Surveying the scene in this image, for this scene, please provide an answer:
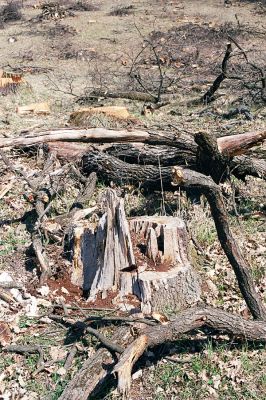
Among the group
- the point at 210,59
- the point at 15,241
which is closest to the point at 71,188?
the point at 15,241

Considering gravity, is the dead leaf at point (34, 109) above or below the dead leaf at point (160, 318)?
below

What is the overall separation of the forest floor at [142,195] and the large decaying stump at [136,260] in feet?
0.49

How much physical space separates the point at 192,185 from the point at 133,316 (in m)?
1.11

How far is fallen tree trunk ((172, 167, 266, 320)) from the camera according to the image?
416cm

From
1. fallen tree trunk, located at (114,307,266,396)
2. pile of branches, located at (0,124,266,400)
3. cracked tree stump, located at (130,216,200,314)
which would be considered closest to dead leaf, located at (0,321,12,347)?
pile of branches, located at (0,124,266,400)

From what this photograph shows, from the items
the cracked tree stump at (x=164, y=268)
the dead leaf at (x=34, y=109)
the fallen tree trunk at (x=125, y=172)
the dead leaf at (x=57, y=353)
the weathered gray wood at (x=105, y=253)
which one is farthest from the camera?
the dead leaf at (x=34, y=109)

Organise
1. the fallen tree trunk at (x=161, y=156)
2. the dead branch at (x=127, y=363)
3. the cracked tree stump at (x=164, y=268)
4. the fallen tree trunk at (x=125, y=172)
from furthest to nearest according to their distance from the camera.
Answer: the fallen tree trunk at (x=125, y=172)
the fallen tree trunk at (x=161, y=156)
the cracked tree stump at (x=164, y=268)
the dead branch at (x=127, y=363)

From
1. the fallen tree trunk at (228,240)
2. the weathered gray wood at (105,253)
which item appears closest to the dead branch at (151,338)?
the fallen tree trunk at (228,240)

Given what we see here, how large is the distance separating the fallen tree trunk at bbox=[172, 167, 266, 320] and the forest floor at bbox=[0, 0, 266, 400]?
0.31m

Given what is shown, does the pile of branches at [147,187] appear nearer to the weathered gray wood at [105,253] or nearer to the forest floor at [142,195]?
the forest floor at [142,195]

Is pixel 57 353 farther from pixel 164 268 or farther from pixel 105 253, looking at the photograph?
pixel 164 268

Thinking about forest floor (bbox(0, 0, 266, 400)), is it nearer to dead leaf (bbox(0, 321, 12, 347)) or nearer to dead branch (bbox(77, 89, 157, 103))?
dead leaf (bbox(0, 321, 12, 347))

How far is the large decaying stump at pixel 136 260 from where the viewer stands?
4.46m

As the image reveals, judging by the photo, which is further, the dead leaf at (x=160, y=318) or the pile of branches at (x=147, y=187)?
the dead leaf at (x=160, y=318)
